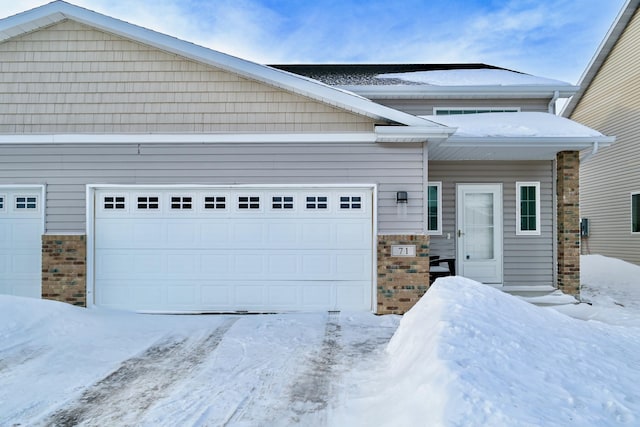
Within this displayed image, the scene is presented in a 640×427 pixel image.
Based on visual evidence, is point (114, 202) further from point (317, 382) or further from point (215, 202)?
point (317, 382)

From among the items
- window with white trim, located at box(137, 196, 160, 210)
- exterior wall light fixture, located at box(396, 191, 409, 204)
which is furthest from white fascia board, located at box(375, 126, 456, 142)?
window with white trim, located at box(137, 196, 160, 210)

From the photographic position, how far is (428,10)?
2066 centimetres

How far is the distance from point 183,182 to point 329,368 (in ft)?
13.6

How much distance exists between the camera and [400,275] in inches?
275

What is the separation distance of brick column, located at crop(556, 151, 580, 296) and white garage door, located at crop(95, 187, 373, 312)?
4190 millimetres

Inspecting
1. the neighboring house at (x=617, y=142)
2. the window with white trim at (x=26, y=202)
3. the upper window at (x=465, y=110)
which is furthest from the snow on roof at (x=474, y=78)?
the window with white trim at (x=26, y=202)

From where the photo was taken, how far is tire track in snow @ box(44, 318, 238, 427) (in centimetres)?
353

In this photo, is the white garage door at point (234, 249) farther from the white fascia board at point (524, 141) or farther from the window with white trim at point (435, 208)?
the window with white trim at point (435, 208)

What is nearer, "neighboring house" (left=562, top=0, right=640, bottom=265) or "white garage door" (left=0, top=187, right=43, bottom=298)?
"white garage door" (left=0, top=187, right=43, bottom=298)

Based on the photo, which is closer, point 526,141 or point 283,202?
point 283,202

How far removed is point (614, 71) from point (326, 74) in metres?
9.22

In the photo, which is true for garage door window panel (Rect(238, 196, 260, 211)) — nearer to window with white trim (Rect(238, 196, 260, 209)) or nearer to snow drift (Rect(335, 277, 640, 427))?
window with white trim (Rect(238, 196, 260, 209))

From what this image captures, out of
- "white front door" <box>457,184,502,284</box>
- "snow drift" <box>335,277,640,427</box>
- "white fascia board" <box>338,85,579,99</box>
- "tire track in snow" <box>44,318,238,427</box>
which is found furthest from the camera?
"white fascia board" <box>338,85,579,99</box>

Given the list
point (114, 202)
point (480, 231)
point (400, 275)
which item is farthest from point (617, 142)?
point (114, 202)
